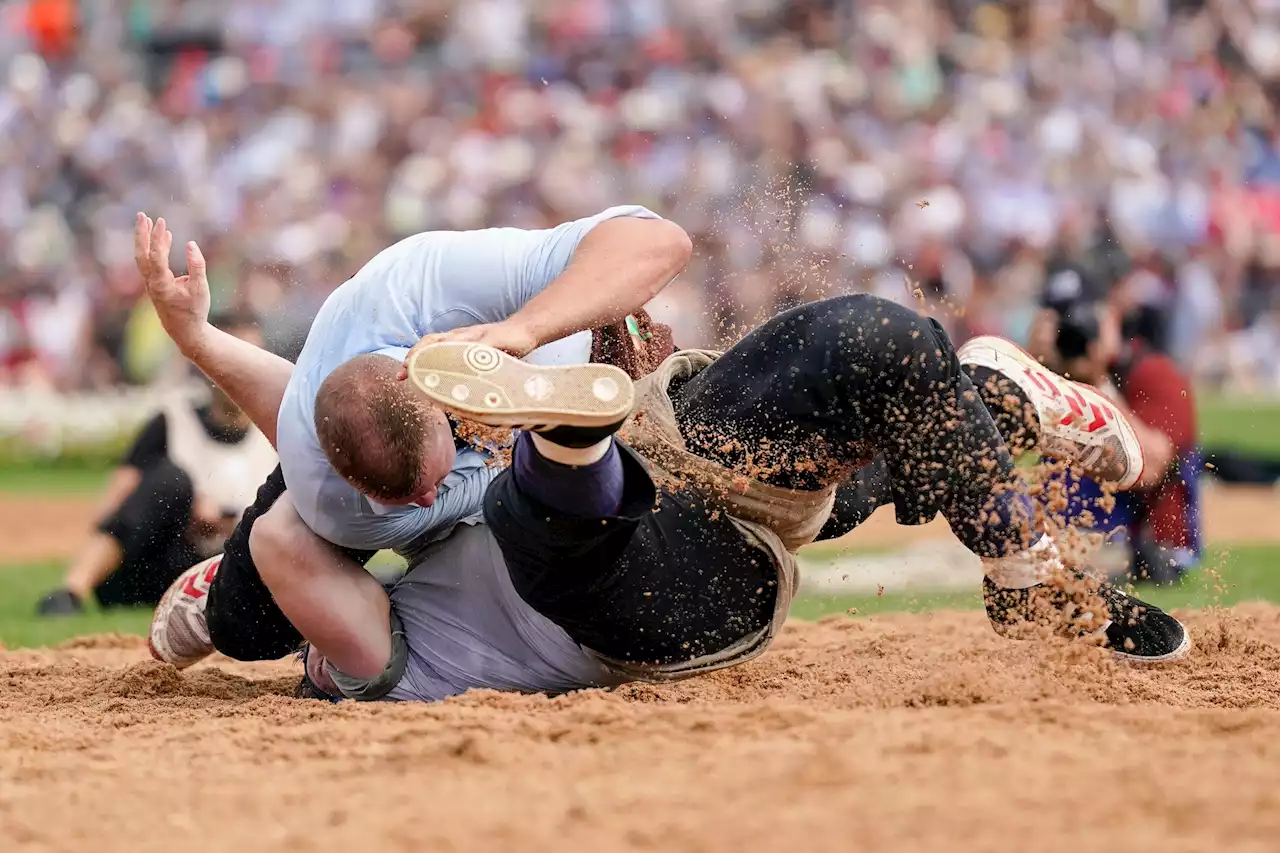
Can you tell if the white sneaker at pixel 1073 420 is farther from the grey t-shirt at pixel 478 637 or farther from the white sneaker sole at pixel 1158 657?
the grey t-shirt at pixel 478 637

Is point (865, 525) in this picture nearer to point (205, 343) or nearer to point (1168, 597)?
point (1168, 597)

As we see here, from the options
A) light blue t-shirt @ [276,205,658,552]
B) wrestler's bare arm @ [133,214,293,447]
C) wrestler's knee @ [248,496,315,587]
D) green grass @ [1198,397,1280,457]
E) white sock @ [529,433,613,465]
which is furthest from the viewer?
green grass @ [1198,397,1280,457]

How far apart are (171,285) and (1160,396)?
5576 millimetres

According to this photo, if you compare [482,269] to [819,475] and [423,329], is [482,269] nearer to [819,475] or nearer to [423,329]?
[423,329]

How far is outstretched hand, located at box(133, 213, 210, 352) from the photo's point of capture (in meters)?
4.57

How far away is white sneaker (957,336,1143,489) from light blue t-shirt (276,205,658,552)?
1096 millimetres

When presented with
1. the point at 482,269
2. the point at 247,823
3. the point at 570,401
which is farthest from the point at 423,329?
the point at 247,823

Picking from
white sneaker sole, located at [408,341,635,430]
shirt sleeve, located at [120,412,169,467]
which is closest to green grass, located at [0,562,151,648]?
shirt sleeve, located at [120,412,169,467]

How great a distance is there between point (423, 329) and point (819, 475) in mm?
1071

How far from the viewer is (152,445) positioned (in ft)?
28.2

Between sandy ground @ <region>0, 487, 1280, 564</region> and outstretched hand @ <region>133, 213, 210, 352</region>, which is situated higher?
outstretched hand @ <region>133, 213, 210, 352</region>

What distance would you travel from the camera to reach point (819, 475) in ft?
13.5

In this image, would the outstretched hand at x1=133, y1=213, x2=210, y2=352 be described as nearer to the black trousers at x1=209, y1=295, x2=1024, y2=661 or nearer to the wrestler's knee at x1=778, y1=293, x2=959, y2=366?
the black trousers at x1=209, y1=295, x2=1024, y2=661

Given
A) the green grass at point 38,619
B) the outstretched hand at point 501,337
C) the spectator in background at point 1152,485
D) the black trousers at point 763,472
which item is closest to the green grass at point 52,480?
the green grass at point 38,619
